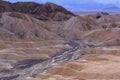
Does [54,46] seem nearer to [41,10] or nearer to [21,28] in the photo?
[21,28]

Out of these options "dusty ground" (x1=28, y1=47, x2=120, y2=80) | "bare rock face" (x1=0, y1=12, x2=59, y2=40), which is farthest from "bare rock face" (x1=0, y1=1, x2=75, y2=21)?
"dusty ground" (x1=28, y1=47, x2=120, y2=80)

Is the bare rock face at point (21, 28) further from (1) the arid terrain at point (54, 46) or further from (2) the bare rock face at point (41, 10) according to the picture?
(2) the bare rock face at point (41, 10)

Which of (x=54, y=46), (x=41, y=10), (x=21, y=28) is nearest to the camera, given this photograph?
(x=54, y=46)

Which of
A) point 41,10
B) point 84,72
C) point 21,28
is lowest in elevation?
point 84,72

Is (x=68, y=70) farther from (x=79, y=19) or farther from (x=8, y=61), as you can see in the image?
(x=79, y=19)

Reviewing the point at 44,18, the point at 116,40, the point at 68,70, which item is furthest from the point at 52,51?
the point at 44,18

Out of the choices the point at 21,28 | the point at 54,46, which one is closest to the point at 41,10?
the point at 21,28

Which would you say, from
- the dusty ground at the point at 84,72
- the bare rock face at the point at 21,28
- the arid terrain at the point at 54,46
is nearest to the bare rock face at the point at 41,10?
the arid terrain at the point at 54,46

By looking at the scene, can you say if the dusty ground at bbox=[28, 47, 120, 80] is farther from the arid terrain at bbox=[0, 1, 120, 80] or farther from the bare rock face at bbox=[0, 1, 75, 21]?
the bare rock face at bbox=[0, 1, 75, 21]
